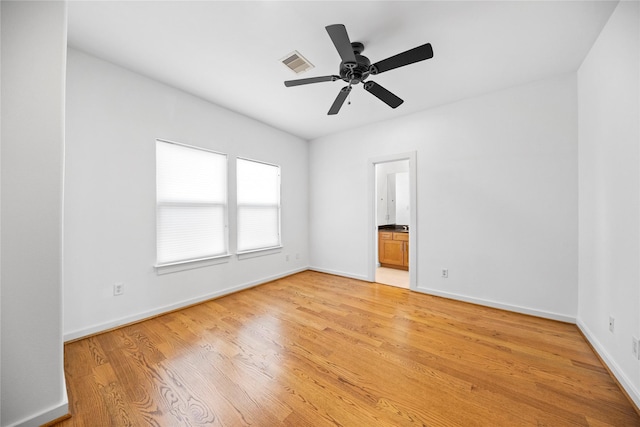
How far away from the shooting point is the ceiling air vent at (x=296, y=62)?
222cm

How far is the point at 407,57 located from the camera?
1.75m

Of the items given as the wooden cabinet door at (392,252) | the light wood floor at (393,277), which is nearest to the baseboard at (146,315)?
the light wood floor at (393,277)

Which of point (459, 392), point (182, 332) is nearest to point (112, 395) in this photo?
point (182, 332)

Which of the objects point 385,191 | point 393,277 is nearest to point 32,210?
point 393,277

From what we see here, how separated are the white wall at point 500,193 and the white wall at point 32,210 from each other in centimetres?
370

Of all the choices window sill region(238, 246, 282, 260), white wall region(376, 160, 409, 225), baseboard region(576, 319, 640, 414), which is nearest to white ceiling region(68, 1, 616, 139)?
window sill region(238, 246, 282, 260)

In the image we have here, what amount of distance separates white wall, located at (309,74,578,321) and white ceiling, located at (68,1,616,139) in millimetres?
393

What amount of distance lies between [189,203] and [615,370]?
431cm

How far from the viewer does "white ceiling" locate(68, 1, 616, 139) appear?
173 centimetres

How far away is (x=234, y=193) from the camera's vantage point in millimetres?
3547

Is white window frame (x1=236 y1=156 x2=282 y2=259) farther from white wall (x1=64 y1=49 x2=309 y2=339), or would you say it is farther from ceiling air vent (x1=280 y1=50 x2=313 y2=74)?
ceiling air vent (x1=280 y1=50 x2=313 y2=74)

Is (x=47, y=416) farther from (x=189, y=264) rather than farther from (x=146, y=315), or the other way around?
(x=189, y=264)

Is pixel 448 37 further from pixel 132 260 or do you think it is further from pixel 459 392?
pixel 132 260

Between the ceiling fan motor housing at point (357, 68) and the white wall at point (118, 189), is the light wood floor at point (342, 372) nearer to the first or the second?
the white wall at point (118, 189)
